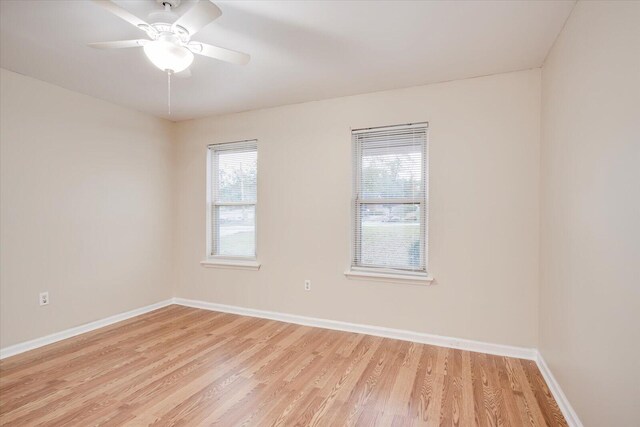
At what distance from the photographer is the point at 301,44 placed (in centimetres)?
236

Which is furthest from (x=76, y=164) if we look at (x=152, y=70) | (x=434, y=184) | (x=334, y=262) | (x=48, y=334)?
(x=434, y=184)

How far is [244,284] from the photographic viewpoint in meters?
3.97

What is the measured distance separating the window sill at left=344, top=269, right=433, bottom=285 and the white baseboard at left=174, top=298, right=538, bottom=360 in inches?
19.4

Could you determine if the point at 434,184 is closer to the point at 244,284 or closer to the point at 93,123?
the point at 244,284

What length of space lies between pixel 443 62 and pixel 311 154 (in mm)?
1586

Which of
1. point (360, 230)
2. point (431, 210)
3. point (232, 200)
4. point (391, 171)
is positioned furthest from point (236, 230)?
point (431, 210)

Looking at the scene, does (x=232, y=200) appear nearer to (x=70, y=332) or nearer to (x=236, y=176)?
(x=236, y=176)

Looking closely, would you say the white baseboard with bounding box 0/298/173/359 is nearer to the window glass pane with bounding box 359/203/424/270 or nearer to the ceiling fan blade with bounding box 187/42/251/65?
the window glass pane with bounding box 359/203/424/270

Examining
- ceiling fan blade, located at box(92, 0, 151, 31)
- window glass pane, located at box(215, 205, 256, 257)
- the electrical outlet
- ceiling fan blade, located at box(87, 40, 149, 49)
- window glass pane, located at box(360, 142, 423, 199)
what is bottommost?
the electrical outlet

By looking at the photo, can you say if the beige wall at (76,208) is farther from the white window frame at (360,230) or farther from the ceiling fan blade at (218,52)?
the white window frame at (360,230)

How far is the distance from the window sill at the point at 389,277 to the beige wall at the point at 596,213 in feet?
3.31

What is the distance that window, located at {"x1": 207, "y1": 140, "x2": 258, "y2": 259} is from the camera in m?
4.02

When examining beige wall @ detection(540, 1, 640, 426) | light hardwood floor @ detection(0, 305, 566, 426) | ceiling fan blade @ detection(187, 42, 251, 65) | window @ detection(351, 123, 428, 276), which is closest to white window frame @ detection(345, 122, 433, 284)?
window @ detection(351, 123, 428, 276)

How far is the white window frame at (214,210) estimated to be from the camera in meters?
3.99
